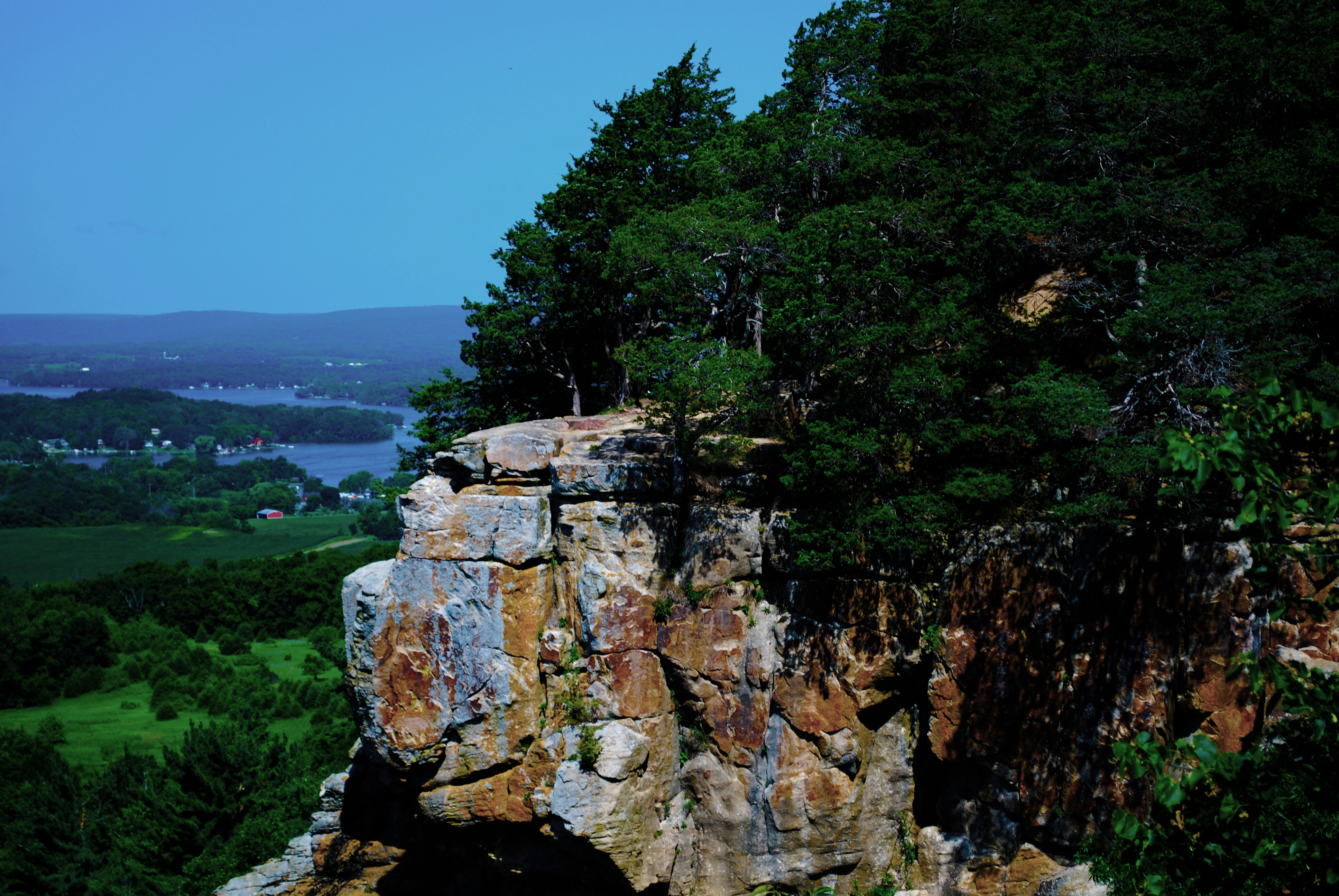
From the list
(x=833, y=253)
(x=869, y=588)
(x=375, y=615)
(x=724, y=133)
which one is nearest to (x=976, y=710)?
(x=869, y=588)

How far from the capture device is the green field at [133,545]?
103438mm

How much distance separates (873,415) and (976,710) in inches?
265

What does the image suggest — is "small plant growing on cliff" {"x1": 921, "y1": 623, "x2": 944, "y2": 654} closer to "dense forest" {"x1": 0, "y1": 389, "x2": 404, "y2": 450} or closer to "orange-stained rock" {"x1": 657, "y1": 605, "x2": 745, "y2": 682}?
"orange-stained rock" {"x1": 657, "y1": 605, "x2": 745, "y2": 682}

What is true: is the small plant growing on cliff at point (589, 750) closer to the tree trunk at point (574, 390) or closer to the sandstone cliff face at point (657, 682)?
the sandstone cliff face at point (657, 682)

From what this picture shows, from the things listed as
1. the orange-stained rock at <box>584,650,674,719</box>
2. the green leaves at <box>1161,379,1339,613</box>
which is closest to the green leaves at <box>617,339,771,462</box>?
the orange-stained rock at <box>584,650,674,719</box>

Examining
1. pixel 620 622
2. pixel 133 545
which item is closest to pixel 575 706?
pixel 620 622

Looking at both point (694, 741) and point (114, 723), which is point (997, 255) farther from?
point (114, 723)

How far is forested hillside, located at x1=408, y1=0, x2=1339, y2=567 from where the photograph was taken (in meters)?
17.0

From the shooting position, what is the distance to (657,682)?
70.0ft

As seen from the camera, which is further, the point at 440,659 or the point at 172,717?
the point at 172,717

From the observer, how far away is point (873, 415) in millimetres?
19344

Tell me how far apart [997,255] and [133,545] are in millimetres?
120482

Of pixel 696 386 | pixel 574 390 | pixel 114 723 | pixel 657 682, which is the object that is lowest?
pixel 114 723

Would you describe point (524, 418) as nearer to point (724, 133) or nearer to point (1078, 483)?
point (724, 133)
